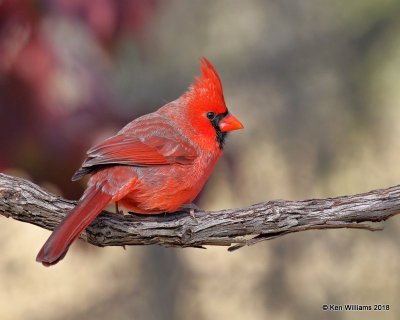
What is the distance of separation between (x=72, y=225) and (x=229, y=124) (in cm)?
93

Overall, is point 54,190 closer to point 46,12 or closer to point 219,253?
point 46,12

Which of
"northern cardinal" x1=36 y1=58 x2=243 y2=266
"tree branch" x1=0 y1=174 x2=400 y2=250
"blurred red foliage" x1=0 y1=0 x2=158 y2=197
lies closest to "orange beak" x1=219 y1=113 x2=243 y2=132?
"northern cardinal" x1=36 y1=58 x2=243 y2=266

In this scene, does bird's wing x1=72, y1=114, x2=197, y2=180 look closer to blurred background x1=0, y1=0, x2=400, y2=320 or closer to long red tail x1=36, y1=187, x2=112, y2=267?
long red tail x1=36, y1=187, x2=112, y2=267

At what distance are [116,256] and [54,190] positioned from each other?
1.50 metres

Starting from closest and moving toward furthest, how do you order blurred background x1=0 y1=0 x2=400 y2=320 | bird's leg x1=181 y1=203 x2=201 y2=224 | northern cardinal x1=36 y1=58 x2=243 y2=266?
northern cardinal x1=36 y1=58 x2=243 y2=266, bird's leg x1=181 y1=203 x2=201 y2=224, blurred background x1=0 y1=0 x2=400 y2=320

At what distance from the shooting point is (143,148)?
2.76m

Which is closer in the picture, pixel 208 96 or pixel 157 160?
pixel 157 160

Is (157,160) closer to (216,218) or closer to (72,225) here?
(216,218)

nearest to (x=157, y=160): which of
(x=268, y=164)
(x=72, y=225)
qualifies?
(x=72, y=225)

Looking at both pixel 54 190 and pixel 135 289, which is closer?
pixel 54 190

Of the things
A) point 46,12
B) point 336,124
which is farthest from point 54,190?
point 336,124

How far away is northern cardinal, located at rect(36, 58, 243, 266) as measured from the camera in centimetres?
239

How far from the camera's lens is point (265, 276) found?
437 centimetres

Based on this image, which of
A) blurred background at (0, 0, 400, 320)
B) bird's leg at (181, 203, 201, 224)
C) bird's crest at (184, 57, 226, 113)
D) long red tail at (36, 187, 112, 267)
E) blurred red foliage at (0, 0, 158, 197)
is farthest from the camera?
blurred background at (0, 0, 400, 320)
